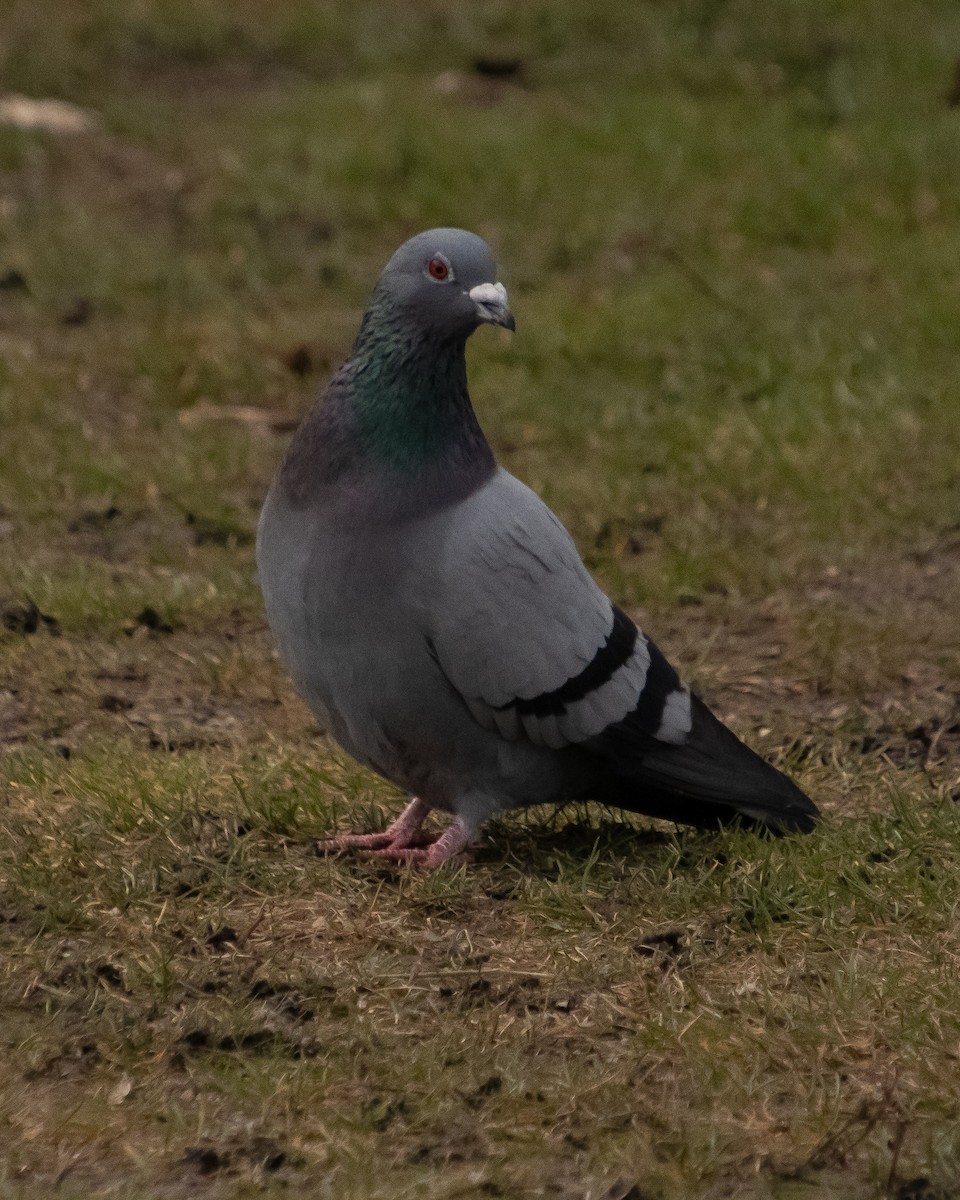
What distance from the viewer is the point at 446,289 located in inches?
158

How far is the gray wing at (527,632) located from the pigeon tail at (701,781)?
0.14 feet

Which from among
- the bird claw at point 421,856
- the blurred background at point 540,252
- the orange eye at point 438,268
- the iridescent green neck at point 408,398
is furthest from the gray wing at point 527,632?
the blurred background at point 540,252

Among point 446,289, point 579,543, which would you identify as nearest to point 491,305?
point 446,289

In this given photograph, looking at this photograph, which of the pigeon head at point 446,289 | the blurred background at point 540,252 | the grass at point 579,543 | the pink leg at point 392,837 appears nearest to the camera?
the grass at point 579,543

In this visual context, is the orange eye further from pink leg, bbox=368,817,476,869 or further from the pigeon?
pink leg, bbox=368,817,476,869

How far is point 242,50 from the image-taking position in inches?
429

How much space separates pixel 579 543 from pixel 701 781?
87.7 inches

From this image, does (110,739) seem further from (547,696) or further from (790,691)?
(790,691)

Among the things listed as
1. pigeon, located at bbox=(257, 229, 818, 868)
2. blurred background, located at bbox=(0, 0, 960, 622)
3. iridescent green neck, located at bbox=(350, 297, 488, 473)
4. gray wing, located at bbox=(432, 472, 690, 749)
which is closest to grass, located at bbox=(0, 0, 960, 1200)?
blurred background, located at bbox=(0, 0, 960, 622)

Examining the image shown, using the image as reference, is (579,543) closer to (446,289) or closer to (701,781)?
(701,781)

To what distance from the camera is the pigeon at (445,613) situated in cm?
389

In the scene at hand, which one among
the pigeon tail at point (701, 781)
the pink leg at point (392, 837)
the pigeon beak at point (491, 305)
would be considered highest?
the pigeon beak at point (491, 305)

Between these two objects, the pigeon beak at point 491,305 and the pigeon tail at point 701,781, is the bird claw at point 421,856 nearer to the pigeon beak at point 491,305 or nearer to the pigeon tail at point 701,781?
the pigeon tail at point 701,781

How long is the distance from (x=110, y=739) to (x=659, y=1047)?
1.98m
